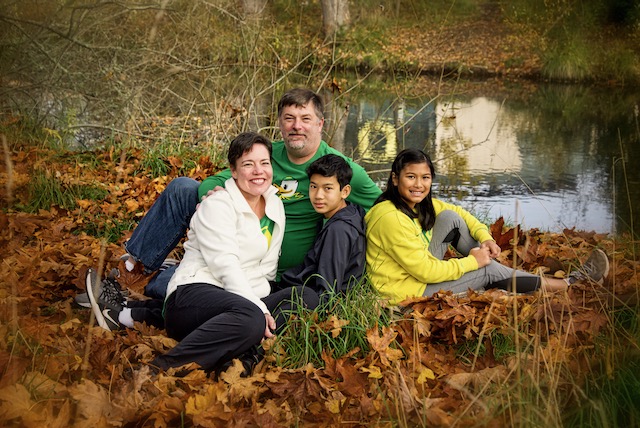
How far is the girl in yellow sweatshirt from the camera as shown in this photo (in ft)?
13.0

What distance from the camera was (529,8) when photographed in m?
24.2

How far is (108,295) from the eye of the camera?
418 centimetres

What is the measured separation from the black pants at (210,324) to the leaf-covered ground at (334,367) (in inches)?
4.6

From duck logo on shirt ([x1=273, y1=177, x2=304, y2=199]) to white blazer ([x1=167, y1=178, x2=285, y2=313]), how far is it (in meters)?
0.37

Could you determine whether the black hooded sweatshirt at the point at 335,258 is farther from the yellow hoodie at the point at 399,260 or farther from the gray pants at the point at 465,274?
the gray pants at the point at 465,274

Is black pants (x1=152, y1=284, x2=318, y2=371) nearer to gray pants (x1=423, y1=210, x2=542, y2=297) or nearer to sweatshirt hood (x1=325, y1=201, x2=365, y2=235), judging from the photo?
sweatshirt hood (x1=325, y1=201, x2=365, y2=235)

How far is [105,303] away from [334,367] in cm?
160

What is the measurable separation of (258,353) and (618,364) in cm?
176

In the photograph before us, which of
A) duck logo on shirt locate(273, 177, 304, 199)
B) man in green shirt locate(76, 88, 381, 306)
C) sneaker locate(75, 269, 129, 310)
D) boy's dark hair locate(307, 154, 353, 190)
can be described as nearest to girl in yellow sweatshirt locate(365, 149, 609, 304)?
boy's dark hair locate(307, 154, 353, 190)

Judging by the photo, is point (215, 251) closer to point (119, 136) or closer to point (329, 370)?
point (329, 370)

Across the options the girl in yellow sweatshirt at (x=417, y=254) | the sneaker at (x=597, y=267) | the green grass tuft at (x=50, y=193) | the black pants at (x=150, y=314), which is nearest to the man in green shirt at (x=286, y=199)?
the black pants at (x=150, y=314)

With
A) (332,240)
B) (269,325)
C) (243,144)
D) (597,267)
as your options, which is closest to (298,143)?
(243,144)

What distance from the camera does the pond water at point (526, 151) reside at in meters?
7.98

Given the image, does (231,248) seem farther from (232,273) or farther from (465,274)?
(465,274)
